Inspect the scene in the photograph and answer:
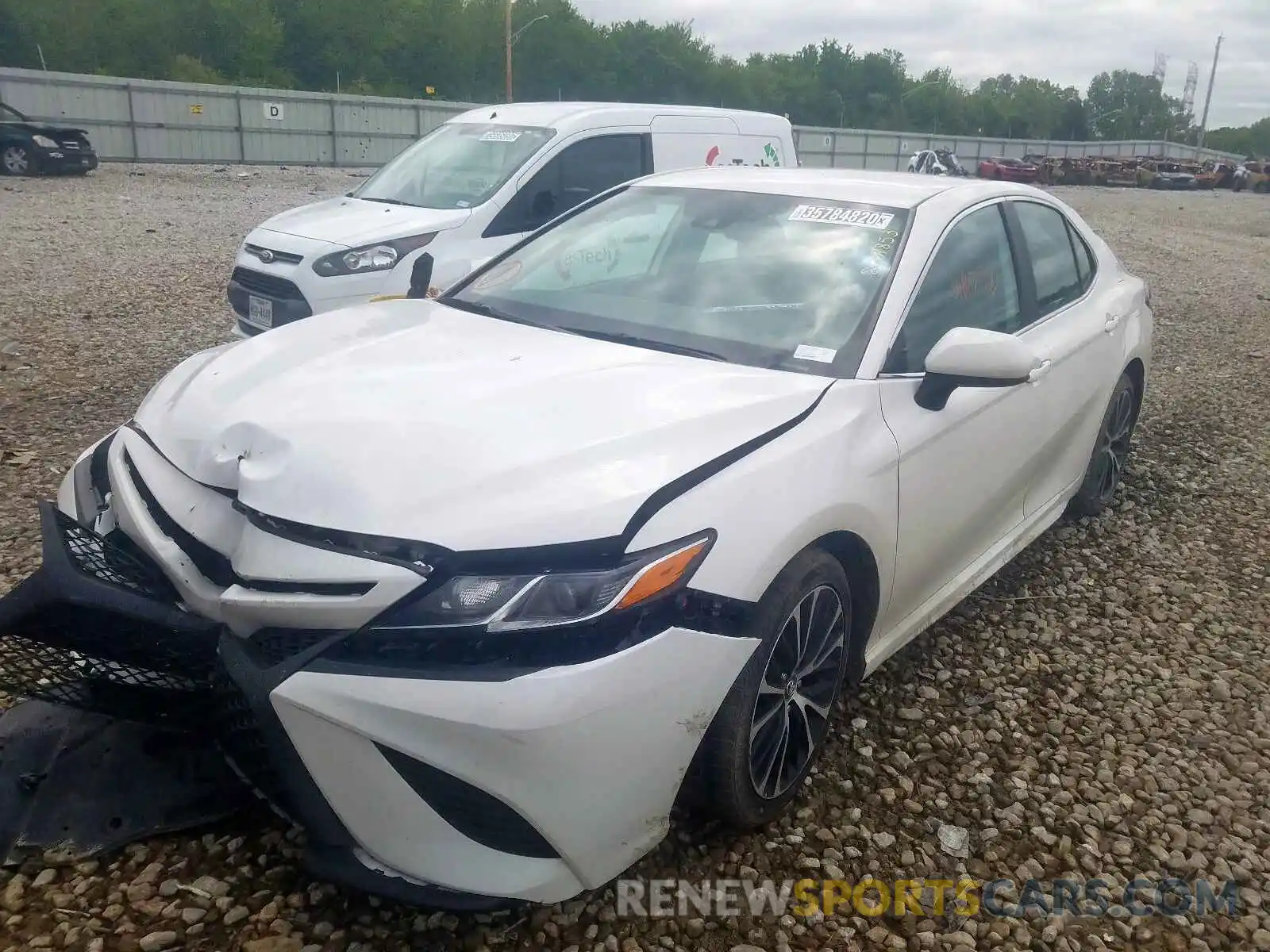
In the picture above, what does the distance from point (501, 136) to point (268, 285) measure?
2168 millimetres

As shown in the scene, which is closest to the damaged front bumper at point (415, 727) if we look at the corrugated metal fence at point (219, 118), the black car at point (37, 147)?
the black car at point (37, 147)

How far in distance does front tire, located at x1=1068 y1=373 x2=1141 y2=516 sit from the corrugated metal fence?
2308cm

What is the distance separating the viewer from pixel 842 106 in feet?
260

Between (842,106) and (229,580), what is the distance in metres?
84.5

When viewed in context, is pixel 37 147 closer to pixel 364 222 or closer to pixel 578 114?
pixel 364 222

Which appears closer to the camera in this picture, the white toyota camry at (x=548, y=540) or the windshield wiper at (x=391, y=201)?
the white toyota camry at (x=548, y=540)

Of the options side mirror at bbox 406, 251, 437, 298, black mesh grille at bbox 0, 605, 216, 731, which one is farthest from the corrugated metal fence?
black mesh grille at bbox 0, 605, 216, 731

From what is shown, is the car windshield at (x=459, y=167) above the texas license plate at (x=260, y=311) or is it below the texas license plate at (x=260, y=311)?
above

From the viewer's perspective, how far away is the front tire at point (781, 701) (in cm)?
231

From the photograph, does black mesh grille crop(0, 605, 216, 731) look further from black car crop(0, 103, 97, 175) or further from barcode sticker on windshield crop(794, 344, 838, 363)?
black car crop(0, 103, 97, 175)

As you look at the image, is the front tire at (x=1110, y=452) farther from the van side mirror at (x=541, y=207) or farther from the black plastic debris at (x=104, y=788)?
the van side mirror at (x=541, y=207)

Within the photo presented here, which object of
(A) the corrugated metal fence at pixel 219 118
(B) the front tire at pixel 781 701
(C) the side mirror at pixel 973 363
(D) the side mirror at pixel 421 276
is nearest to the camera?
(B) the front tire at pixel 781 701

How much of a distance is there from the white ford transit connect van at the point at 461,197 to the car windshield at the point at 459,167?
11 mm

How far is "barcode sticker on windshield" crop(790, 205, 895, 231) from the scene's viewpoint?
3281 mm
